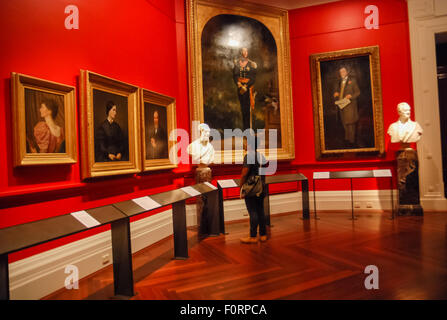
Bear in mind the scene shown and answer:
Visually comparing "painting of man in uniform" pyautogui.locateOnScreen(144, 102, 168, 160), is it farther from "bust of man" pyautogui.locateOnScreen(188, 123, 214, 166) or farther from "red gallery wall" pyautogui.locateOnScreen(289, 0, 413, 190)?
"red gallery wall" pyautogui.locateOnScreen(289, 0, 413, 190)

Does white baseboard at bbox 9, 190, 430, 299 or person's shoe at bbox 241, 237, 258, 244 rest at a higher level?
white baseboard at bbox 9, 190, 430, 299

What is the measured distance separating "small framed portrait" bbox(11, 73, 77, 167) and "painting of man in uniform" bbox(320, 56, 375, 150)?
6051mm

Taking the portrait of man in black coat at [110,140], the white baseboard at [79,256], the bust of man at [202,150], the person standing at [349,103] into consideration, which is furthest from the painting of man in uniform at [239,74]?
the portrait of man in black coat at [110,140]

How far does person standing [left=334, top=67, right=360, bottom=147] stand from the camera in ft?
25.7

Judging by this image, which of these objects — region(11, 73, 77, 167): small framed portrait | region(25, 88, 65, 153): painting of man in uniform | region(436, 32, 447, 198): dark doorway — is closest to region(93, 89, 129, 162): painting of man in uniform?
region(11, 73, 77, 167): small framed portrait

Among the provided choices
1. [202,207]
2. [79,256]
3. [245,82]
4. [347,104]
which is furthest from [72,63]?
[347,104]

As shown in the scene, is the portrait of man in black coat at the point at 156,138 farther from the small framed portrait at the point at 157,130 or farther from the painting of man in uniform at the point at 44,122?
the painting of man in uniform at the point at 44,122

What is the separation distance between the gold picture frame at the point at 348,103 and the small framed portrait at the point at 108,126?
15.9ft

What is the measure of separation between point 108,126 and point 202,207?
8.16ft

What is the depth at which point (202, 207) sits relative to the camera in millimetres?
6195

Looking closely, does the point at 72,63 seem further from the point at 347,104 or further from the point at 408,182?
the point at 408,182

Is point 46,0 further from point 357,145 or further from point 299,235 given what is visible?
point 357,145

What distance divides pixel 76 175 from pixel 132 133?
1205 millimetres
